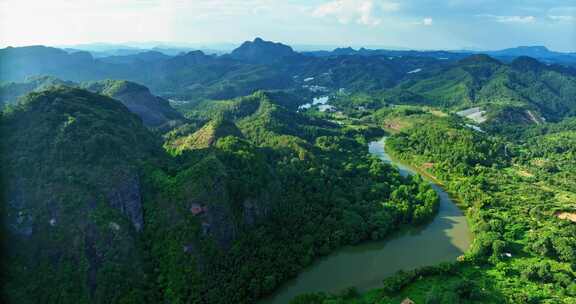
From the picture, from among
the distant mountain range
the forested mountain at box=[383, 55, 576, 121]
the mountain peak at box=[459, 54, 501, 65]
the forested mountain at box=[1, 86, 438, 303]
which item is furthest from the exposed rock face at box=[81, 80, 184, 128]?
the mountain peak at box=[459, 54, 501, 65]

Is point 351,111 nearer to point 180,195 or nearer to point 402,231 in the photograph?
point 402,231

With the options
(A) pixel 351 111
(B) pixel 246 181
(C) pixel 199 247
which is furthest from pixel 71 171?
(A) pixel 351 111

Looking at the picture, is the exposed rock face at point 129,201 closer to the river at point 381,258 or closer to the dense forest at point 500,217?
the river at point 381,258

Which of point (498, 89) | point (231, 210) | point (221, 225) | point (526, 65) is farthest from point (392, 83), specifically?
point (221, 225)

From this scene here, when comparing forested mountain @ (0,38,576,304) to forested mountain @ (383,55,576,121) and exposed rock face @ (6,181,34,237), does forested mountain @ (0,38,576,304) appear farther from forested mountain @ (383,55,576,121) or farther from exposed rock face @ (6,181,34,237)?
forested mountain @ (383,55,576,121)

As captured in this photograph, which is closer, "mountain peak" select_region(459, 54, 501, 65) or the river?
the river
